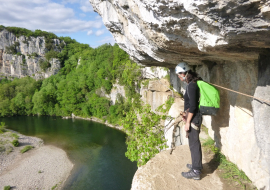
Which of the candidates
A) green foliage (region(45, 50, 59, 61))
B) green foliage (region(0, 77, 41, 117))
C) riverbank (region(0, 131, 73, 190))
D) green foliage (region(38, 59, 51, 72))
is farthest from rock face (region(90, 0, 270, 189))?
green foliage (region(45, 50, 59, 61))

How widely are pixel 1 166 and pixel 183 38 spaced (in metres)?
21.7

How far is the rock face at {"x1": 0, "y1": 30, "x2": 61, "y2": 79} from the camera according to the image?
48.7m

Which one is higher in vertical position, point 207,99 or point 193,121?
point 207,99

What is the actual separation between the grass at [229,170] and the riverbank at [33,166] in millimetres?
13947

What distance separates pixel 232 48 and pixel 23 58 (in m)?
60.8

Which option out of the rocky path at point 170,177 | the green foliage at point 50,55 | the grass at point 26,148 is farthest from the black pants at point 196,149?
the green foliage at point 50,55

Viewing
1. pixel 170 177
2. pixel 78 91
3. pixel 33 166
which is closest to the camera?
pixel 170 177

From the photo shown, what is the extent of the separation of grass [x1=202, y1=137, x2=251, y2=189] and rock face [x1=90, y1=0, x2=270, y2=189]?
0.11 m

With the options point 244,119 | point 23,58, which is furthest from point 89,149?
point 23,58

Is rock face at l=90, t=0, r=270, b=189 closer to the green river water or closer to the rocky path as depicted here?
the rocky path

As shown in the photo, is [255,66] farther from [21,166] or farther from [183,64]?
[21,166]

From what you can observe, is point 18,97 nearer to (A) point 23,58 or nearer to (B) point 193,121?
(A) point 23,58

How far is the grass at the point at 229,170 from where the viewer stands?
273 cm

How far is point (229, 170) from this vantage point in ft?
10.0
